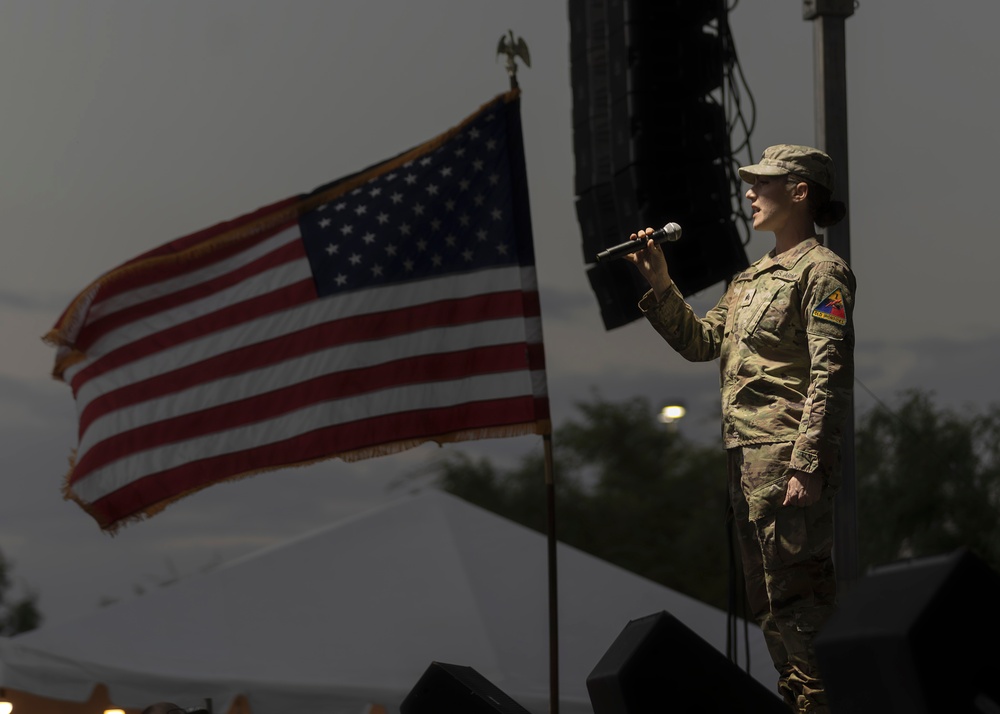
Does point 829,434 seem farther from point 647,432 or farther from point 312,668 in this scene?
point 647,432

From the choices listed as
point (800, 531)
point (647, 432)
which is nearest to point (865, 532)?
point (647, 432)

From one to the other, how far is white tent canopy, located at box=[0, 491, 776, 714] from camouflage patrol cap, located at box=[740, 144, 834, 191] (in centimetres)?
282

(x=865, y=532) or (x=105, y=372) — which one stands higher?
(x=105, y=372)

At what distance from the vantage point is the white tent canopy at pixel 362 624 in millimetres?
5602

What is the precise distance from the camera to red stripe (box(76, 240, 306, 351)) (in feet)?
18.4

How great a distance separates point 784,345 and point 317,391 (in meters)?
2.65

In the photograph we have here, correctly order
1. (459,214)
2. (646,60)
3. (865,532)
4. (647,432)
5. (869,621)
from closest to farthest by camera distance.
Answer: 1. (869,621)
2. (646,60)
3. (459,214)
4. (865,532)
5. (647,432)

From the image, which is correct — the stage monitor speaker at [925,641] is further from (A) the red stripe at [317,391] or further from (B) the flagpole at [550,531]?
(A) the red stripe at [317,391]

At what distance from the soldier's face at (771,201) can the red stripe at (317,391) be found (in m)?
2.13

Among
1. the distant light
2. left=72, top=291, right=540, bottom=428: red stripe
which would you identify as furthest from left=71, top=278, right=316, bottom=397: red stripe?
the distant light

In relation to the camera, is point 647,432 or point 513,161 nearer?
point 513,161

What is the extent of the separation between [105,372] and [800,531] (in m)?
3.50

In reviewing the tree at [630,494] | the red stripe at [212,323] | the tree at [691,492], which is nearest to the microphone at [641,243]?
the red stripe at [212,323]

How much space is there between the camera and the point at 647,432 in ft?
116
